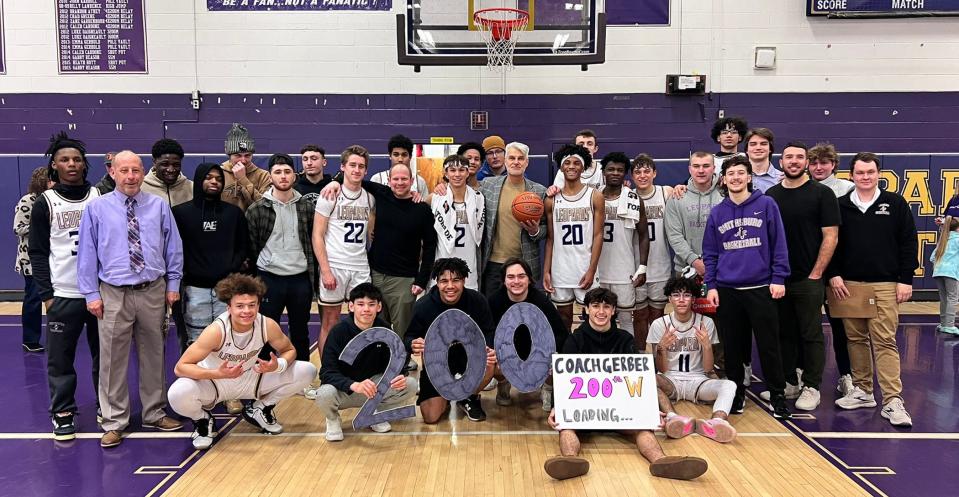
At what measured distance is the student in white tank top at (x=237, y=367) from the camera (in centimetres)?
461

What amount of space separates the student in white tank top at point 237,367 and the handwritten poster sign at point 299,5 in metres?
7.65

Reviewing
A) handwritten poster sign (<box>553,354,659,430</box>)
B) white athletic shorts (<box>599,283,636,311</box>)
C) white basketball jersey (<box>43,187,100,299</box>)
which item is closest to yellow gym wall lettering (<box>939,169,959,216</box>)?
white athletic shorts (<box>599,283,636,311</box>)

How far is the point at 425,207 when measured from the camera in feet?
18.8

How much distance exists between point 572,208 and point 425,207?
1293mm

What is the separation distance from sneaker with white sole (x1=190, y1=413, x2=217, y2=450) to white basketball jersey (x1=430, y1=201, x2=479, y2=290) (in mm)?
2282

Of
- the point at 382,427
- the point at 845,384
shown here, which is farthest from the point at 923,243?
the point at 382,427

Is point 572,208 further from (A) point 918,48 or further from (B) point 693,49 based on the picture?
(A) point 918,48

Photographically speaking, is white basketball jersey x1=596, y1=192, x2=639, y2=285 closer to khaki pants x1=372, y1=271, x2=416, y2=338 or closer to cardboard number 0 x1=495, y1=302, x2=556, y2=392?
cardboard number 0 x1=495, y1=302, x2=556, y2=392

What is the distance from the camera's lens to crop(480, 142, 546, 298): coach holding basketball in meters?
5.80

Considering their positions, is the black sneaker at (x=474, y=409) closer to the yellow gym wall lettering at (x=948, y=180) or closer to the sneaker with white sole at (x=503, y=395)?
the sneaker with white sole at (x=503, y=395)

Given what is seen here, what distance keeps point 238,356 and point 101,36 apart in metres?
8.91

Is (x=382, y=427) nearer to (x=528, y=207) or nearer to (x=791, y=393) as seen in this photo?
(x=528, y=207)

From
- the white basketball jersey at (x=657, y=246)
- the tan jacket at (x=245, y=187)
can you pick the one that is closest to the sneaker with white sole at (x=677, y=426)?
the white basketball jersey at (x=657, y=246)

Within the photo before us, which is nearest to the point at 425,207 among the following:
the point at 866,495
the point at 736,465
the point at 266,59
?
the point at 736,465
